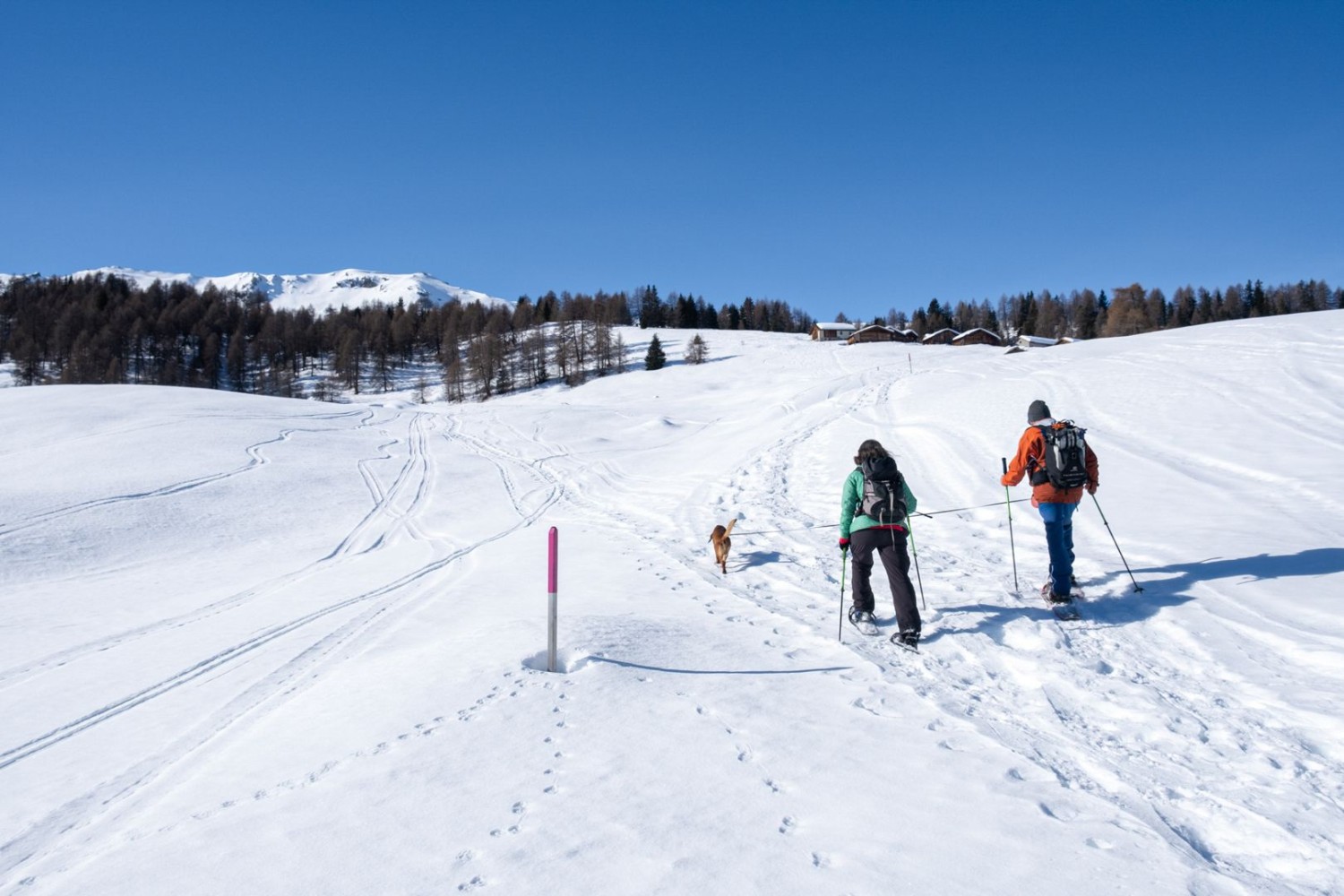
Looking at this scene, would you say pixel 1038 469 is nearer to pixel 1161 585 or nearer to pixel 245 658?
pixel 1161 585

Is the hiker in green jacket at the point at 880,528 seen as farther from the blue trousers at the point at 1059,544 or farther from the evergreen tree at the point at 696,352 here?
the evergreen tree at the point at 696,352

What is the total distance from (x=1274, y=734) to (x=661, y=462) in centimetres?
1820

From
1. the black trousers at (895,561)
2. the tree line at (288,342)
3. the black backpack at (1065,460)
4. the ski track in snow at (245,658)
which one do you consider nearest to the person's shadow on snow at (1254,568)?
the black backpack at (1065,460)

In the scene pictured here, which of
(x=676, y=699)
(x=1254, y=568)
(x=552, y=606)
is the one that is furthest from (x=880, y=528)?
(x=1254, y=568)

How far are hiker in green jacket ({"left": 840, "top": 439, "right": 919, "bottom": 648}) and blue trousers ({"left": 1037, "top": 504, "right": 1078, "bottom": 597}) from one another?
1.66m

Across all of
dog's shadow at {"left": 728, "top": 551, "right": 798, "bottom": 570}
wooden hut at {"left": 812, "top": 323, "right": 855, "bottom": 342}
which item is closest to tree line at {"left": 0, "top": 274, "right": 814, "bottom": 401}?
wooden hut at {"left": 812, "top": 323, "right": 855, "bottom": 342}

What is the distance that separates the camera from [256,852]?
10.8 ft

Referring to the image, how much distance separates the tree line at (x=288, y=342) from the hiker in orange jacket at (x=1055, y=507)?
207ft

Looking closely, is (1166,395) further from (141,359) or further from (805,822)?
(141,359)

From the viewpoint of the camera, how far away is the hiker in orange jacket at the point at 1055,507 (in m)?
6.91

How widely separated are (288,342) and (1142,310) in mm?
134471

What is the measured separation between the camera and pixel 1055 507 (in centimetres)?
696

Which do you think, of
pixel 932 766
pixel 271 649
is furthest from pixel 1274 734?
pixel 271 649

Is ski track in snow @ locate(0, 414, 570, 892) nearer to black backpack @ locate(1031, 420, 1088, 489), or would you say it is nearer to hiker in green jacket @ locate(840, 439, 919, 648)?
hiker in green jacket @ locate(840, 439, 919, 648)
